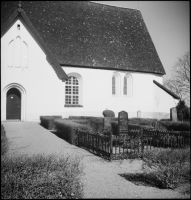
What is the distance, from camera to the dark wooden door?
69.7 ft

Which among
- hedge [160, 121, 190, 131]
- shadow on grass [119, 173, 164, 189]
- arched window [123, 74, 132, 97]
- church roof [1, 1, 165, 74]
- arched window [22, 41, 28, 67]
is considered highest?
church roof [1, 1, 165, 74]

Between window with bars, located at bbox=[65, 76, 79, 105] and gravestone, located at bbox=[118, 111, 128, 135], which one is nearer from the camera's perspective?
gravestone, located at bbox=[118, 111, 128, 135]

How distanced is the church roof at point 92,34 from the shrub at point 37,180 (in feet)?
60.7

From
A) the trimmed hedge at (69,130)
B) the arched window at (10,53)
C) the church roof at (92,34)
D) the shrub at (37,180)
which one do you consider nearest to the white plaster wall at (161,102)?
the church roof at (92,34)

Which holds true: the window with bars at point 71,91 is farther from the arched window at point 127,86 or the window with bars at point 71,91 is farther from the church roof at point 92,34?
the arched window at point 127,86

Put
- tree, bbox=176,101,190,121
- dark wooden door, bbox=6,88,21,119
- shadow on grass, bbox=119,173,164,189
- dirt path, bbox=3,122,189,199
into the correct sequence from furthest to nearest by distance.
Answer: tree, bbox=176,101,190,121 → dark wooden door, bbox=6,88,21,119 → shadow on grass, bbox=119,173,164,189 → dirt path, bbox=3,122,189,199

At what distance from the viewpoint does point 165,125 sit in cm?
1648

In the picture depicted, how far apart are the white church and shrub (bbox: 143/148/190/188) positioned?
15.2m

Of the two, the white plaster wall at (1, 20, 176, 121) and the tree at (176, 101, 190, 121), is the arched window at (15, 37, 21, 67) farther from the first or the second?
the tree at (176, 101, 190, 121)

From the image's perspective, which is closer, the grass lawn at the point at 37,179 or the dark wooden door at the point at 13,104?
the grass lawn at the point at 37,179

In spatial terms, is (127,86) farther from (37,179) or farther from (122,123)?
(37,179)

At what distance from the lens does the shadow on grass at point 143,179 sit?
6.63 meters

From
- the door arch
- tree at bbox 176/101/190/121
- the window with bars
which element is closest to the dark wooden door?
the door arch

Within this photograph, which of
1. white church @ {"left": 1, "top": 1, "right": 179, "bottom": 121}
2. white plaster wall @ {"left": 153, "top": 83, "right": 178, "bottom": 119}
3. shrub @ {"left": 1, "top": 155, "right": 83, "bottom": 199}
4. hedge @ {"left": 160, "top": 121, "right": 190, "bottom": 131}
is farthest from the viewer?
white plaster wall @ {"left": 153, "top": 83, "right": 178, "bottom": 119}
